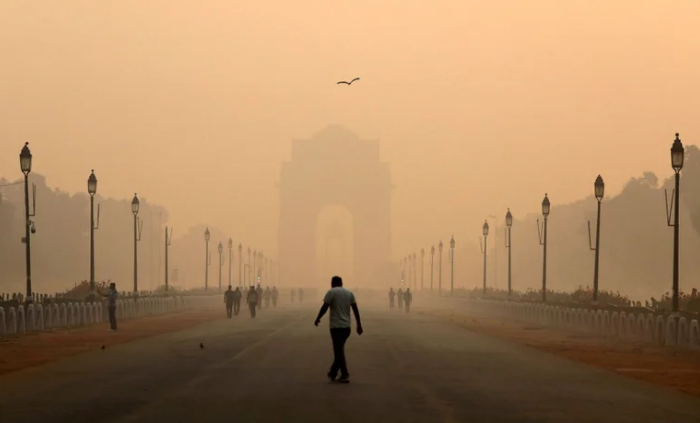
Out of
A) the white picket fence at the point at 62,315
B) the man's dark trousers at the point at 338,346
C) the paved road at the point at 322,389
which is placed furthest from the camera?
the white picket fence at the point at 62,315

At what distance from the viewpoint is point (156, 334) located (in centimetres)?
4447

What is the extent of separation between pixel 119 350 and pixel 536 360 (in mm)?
11105

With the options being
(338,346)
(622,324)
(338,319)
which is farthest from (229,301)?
(338,346)

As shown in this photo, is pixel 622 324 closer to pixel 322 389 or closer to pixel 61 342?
pixel 61 342

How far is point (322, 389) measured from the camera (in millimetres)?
A: 20766

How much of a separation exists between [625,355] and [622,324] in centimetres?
916

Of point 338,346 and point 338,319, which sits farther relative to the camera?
point 338,319

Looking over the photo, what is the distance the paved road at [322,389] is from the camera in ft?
54.6

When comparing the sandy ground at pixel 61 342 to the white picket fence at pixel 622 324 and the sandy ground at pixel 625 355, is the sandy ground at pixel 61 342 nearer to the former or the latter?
the sandy ground at pixel 625 355

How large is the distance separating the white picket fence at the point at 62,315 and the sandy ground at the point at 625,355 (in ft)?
54.1

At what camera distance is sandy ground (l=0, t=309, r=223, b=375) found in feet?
96.7

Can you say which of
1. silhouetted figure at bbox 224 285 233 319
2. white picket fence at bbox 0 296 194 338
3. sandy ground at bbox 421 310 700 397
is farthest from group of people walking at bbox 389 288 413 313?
sandy ground at bbox 421 310 700 397

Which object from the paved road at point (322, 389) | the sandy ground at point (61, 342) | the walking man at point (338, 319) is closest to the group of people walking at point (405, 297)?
the sandy ground at point (61, 342)

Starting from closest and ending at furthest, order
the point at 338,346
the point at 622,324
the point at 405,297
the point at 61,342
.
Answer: the point at 338,346 < the point at 61,342 < the point at 622,324 < the point at 405,297
